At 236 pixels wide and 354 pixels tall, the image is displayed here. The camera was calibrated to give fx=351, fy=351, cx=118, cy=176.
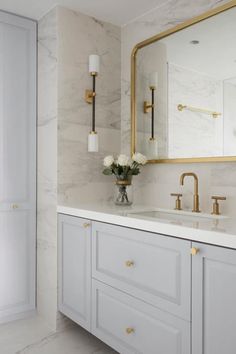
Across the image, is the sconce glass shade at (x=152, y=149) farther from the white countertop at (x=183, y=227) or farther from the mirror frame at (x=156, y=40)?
the white countertop at (x=183, y=227)

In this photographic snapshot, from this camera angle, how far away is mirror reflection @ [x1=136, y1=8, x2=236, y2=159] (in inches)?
77.0

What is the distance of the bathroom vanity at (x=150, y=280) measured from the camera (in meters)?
1.35

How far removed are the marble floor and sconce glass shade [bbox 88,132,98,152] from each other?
49.2 inches

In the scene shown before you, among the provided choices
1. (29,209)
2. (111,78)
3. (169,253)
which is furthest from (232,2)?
(29,209)

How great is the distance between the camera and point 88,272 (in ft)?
6.88

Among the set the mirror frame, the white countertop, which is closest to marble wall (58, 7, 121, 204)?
the mirror frame

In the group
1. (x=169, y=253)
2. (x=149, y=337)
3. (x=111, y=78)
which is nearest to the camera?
(x=169, y=253)

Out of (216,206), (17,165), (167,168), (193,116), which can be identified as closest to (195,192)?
(216,206)

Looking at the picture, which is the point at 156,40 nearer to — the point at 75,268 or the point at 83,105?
the point at 83,105

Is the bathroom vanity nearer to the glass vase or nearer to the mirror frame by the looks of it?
the glass vase

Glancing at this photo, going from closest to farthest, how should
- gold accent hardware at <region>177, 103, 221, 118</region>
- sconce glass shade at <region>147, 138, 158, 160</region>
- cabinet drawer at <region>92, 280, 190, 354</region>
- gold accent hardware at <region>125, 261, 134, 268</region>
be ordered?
cabinet drawer at <region>92, 280, 190, 354</region> < gold accent hardware at <region>125, 261, 134, 268</region> < gold accent hardware at <region>177, 103, 221, 118</region> < sconce glass shade at <region>147, 138, 158, 160</region>

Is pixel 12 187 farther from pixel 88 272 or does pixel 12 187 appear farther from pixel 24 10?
pixel 24 10

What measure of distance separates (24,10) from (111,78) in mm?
772

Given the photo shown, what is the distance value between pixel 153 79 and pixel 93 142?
23.8 inches
